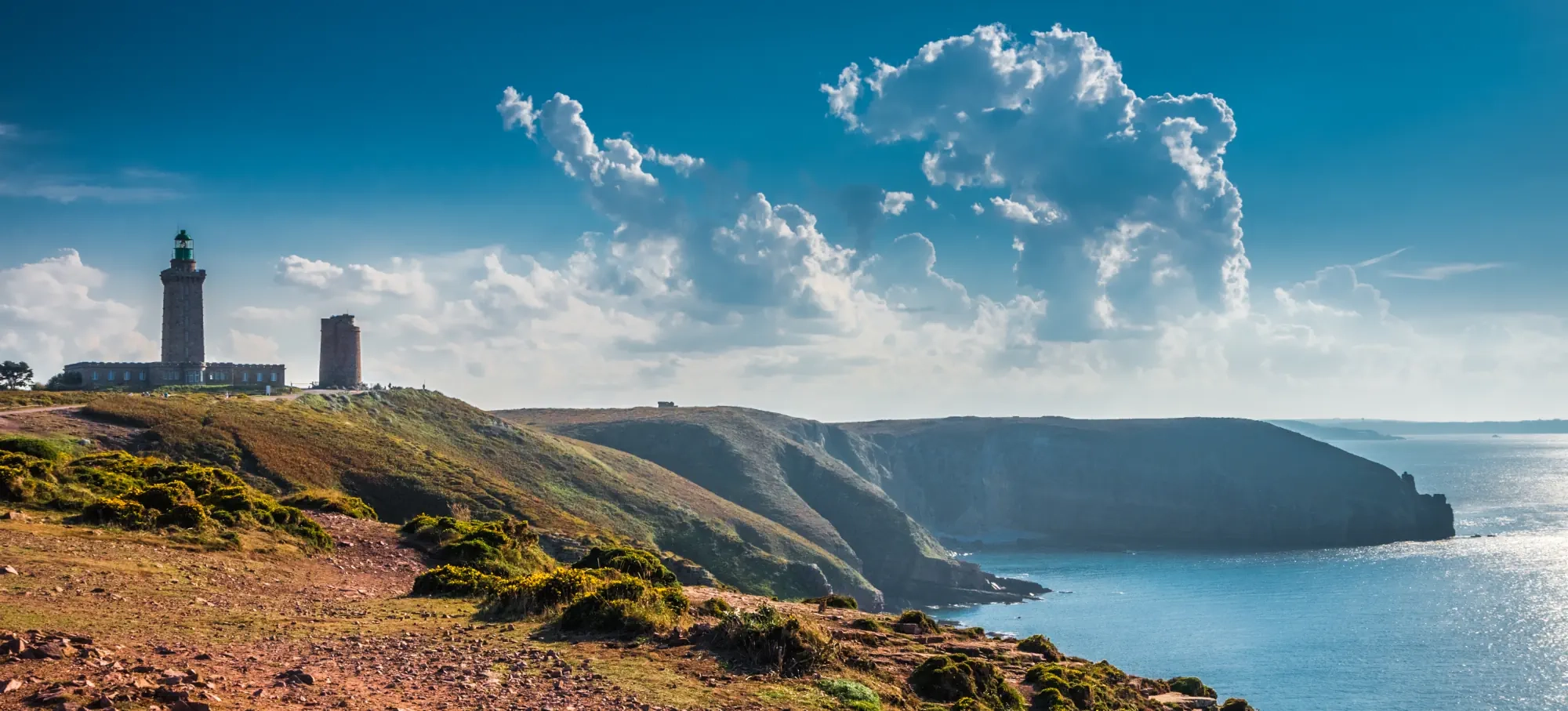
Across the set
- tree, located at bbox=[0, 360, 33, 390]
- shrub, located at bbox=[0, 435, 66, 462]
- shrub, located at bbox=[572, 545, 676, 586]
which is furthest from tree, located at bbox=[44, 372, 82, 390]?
shrub, located at bbox=[572, 545, 676, 586]

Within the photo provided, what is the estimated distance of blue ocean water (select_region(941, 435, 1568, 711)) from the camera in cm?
7812

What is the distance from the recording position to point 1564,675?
259 ft

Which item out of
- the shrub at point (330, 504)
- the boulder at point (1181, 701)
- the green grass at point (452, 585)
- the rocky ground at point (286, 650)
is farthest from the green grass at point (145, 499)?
the boulder at point (1181, 701)

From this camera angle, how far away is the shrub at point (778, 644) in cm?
1717

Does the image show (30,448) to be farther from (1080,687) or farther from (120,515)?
(1080,687)

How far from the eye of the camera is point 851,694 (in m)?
16.3

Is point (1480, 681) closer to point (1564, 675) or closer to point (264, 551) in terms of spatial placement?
point (1564, 675)

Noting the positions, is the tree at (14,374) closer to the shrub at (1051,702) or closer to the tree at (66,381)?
the tree at (66,381)

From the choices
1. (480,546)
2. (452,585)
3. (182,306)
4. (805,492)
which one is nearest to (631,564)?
(480,546)

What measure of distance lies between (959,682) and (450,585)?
13.0 m

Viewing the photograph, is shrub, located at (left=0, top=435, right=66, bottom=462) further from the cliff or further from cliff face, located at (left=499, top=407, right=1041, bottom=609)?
the cliff

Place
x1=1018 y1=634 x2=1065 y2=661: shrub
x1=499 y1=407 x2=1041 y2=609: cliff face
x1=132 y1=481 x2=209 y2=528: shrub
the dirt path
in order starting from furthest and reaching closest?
x1=499 y1=407 x2=1041 y2=609: cliff face, the dirt path, x1=1018 y1=634 x2=1065 y2=661: shrub, x1=132 y1=481 x2=209 y2=528: shrub

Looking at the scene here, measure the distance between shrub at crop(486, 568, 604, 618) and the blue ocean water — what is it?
67.4 meters

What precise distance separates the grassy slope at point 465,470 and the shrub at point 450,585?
115 ft
